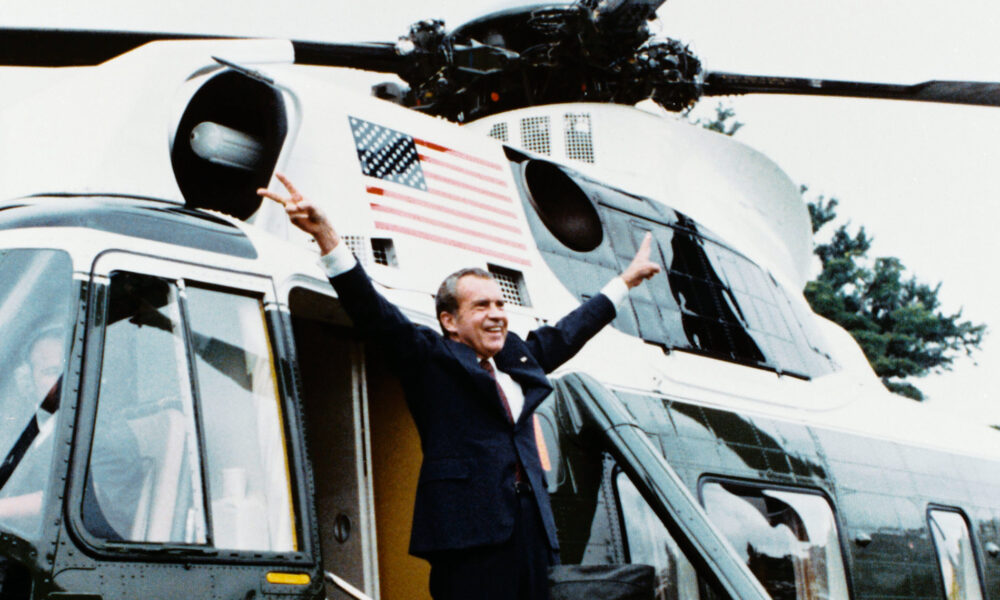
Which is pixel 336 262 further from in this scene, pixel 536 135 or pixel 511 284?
pixel 536 135

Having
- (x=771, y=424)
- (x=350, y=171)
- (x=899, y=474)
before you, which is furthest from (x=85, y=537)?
(x=899, y=474)

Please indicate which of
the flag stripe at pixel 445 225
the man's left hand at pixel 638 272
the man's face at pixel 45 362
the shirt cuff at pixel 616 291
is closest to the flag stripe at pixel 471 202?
the flag stripe at pixel 445 225

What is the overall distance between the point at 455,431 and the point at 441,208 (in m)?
1.74

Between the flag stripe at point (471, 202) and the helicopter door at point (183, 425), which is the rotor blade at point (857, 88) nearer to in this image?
the flag stripe at point (471, 202)

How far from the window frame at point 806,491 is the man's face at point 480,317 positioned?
1.74 meters

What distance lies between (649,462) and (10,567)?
1822 millimetres

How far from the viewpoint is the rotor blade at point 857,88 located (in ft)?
21.8

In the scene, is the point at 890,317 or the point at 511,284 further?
the point at 890,317

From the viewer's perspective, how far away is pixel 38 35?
4.41 m

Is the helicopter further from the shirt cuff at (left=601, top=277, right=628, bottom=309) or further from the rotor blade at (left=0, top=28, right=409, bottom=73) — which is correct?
the shirt cuff at (left=601, top=277, right=628, bottom=309)

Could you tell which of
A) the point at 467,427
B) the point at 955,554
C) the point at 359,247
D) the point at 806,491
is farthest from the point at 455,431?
the point at 955,554

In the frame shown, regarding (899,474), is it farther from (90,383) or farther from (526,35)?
(90,383)

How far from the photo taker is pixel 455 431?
2.89 m

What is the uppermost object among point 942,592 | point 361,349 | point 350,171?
point 350,171
